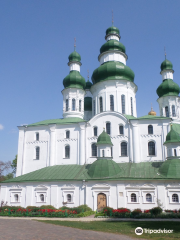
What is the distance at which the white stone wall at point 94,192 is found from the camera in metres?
21.8

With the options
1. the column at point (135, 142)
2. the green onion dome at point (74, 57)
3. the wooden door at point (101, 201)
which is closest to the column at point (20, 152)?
the wooden door at point (101, 201)

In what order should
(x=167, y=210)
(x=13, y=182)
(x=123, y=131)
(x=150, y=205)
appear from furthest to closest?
(x=123, y=131) < (x=13, y=182) < (x=150, y=205) < (x=167, y=210)

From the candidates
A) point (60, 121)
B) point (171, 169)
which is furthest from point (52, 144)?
point (171, 169)

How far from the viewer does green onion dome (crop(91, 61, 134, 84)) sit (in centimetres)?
3058

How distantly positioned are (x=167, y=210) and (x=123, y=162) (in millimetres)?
7142

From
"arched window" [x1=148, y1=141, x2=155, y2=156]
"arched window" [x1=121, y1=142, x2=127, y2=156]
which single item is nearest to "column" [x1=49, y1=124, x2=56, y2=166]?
"arched window" [x1=121, y1=142, x2=127, y2=156]

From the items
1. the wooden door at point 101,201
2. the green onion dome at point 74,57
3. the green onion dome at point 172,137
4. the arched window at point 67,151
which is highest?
the green onion dome at point 74,57

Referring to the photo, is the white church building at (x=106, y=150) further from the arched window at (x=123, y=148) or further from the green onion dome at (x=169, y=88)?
the arched window at (x=123, y=148)

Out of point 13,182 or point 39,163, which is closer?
point 13,182

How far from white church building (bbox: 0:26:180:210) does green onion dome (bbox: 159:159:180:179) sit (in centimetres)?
8

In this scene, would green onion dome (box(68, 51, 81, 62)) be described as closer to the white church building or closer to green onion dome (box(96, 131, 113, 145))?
the white church building

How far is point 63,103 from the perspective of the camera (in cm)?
3359

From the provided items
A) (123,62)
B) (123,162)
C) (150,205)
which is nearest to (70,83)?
(123,62)

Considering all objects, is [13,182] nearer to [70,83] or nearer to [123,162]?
[123,162]
